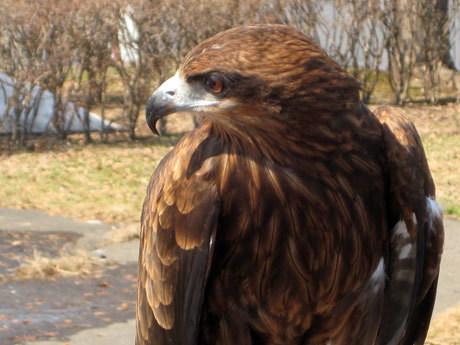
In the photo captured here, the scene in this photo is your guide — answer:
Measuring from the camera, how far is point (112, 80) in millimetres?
10922

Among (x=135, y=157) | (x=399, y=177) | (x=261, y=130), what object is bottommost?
(x=135, y=157)

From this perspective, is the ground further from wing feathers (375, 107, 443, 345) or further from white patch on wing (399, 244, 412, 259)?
white patch on wing (399, 244, 412, 259)

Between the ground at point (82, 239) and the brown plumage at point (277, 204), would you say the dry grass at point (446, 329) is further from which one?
the brown plumage at point (277, 204)

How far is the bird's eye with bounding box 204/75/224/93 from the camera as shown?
2.37 meters

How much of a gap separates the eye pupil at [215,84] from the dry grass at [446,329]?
108 inches

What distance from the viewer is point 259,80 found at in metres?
2.35

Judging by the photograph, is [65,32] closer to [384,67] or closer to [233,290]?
[384,67]

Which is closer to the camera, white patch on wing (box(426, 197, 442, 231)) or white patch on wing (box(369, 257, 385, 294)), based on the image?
white patch on wing (box(369, 257, 385, 294))

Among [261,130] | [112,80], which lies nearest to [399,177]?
[261,130]

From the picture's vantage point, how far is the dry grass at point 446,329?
4.52 m

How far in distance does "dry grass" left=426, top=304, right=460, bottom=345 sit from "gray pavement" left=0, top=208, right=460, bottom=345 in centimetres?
19

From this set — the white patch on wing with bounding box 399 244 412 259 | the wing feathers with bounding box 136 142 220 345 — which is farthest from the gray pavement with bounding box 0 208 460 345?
the white patch on wing with bounding box 399 244 412 259

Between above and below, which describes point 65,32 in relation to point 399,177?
above

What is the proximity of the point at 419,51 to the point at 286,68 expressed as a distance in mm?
11927
